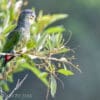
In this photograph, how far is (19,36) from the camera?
3.09 metres

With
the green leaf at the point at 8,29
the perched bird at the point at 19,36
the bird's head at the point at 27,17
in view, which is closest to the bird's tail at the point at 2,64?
the perched bird at the point at 19,36

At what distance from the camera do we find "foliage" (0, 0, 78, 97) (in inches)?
108

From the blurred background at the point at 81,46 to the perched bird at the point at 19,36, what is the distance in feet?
25.3

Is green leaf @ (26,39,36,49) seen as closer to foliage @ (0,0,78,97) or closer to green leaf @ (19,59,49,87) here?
foliage @ (0,0,78,97)

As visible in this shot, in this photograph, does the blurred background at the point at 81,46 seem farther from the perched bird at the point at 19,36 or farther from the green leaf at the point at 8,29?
the green leaf at the point at 8,29

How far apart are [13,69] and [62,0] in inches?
440

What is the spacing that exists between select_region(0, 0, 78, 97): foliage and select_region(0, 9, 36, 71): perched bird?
0.08 feet

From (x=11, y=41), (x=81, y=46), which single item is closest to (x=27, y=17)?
(x=11, y=41)

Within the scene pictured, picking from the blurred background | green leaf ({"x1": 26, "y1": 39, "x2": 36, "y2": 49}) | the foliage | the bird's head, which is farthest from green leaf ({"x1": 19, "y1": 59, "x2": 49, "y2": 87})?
the blurred background

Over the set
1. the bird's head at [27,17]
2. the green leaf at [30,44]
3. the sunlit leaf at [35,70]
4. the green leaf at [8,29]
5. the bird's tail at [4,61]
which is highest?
the bird's head at [27,17]

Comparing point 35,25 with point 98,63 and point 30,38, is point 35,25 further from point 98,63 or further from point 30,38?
point 98,63

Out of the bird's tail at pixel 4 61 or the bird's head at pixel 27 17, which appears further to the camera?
the bird's head at pixel 27 17

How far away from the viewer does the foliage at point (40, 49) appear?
9.00ft

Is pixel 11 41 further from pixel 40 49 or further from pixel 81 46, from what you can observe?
pixel 81 46
